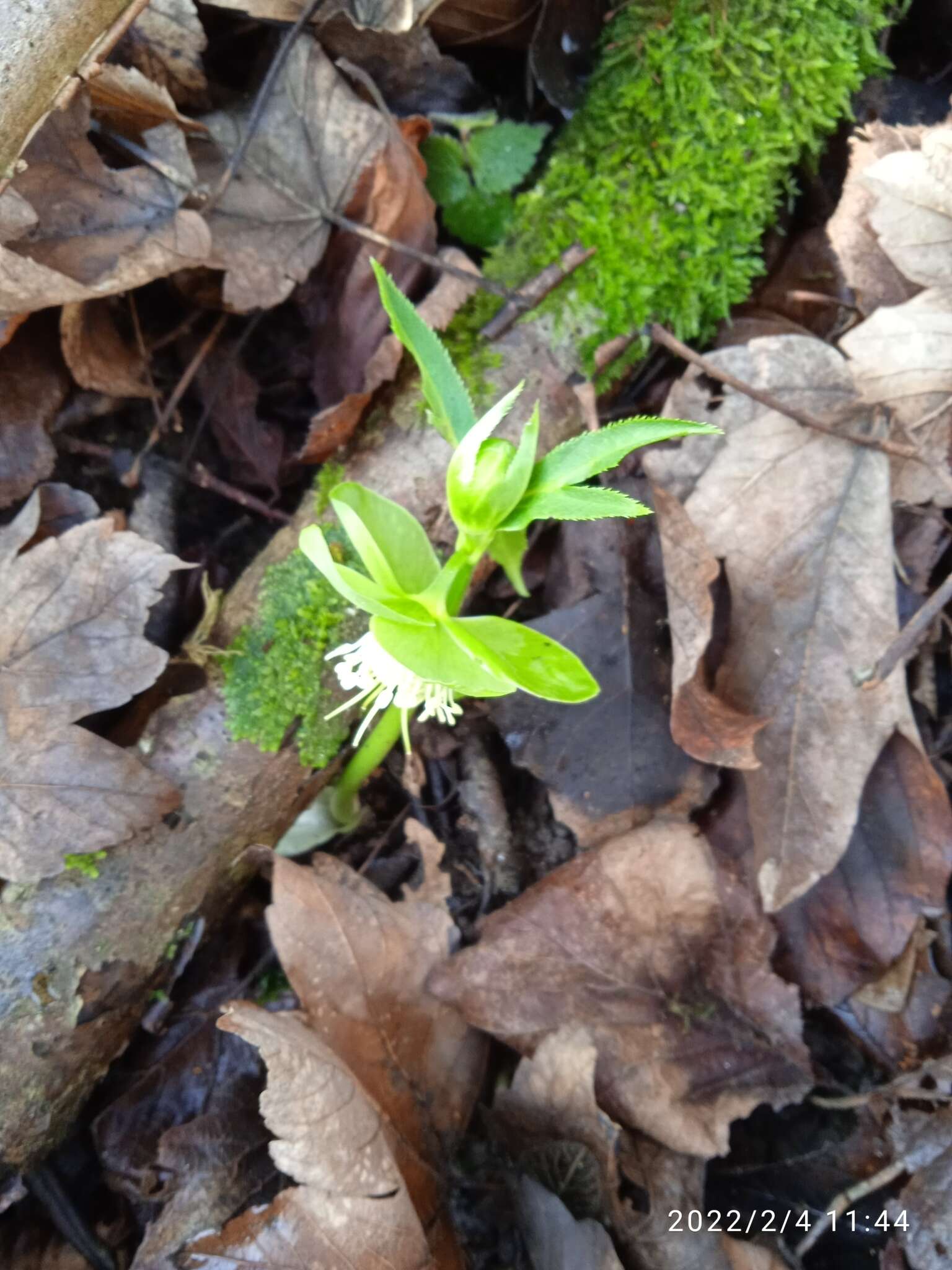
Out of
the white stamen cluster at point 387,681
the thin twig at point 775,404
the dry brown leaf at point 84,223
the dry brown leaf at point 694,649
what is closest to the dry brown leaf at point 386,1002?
the white stamen cluster at point 387,681

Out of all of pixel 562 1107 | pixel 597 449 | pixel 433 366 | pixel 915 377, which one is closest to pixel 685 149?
pixel 915 377

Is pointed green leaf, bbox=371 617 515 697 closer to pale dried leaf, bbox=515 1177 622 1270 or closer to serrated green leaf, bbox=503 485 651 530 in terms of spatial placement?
serrated green leaf, bbox=503 485 651 530

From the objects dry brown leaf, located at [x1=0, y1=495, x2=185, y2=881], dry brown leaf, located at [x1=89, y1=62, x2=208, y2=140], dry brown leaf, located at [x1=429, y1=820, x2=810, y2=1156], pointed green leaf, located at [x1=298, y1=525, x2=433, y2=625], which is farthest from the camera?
dry brown leaf, located at [x1=429, y1=820, x2=810, y2=1156]

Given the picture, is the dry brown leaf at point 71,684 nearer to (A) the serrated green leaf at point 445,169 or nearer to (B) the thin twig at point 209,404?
(B) the thin twig at point 209,404

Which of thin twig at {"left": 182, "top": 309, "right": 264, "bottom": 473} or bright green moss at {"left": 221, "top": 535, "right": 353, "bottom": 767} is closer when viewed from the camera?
bright green moss at {"left": 221, "top": 535, "right": 353, "bottom": 767}

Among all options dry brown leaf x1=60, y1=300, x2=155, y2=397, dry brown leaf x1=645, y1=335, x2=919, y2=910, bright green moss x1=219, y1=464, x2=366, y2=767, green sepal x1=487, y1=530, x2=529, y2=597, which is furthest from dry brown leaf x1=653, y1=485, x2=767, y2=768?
dry brown leaf x1=60, y1=300, x2=155, y2=397

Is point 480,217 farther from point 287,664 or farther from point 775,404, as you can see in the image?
point 287,664

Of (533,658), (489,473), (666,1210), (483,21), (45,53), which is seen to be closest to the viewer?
(489,473)
